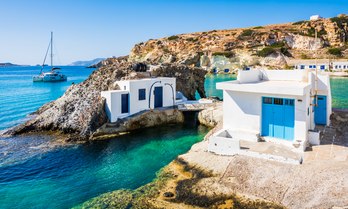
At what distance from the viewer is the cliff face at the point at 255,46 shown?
81938mm

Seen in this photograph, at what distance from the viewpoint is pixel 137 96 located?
24.7 metres

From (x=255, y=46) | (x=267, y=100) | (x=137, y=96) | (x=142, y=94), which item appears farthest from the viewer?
(x=255, y=46)

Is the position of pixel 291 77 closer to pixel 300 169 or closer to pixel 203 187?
pixel 300 169

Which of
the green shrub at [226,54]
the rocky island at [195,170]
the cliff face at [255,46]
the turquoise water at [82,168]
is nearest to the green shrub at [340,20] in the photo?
the cliff face at [255,46]

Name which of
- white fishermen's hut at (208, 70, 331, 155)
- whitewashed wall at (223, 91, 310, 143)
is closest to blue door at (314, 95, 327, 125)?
white fishermen's hut at (208, 70, 331, 155)

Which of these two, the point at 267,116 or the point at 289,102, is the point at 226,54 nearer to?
the point at 267,116

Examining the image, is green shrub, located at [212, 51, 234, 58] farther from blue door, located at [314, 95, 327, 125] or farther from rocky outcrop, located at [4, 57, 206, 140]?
blue door, located at [314, 95, 327, 125]

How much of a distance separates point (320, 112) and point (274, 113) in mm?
4471

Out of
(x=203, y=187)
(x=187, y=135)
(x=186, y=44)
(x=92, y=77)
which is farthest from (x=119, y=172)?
(x=186, y=44)

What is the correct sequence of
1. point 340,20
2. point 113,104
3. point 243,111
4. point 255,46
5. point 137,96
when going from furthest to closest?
point 340,20
point 255,46
point 137,96
point 113,104
point 243,111

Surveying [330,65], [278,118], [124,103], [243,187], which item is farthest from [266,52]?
[243,187]

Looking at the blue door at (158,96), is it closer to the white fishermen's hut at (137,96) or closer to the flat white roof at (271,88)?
the white fishermen's hut at (137,96)

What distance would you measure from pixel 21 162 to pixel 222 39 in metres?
89.1

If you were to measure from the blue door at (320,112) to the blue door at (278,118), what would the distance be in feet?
12.9
